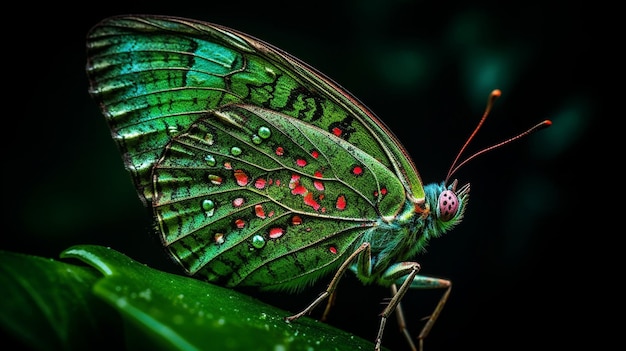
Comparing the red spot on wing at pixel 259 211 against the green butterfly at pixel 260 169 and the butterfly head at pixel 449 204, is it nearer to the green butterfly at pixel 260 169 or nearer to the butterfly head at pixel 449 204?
the green butterfly at pixel 260 169

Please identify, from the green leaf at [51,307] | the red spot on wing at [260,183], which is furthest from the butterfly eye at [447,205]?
the green leaf at [51,307]

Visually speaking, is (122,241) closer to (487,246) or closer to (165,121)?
(165,121)

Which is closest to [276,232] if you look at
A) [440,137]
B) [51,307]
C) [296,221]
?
[296,221]

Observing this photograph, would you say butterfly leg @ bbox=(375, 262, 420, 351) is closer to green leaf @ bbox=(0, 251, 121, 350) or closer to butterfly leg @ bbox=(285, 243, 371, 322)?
butterfly leg @ bbox=(285, 243, 371, 322)

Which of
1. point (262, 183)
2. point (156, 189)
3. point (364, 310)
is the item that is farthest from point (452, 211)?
point (364, 310)

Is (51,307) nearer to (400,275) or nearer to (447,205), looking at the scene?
(400,275)
